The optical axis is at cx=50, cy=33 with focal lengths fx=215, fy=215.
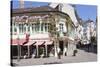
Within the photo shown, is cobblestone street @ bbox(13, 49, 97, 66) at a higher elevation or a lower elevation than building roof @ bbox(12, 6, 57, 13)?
lower

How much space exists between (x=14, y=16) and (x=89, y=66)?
1486 millimetres

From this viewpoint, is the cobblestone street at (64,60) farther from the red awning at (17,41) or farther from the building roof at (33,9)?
the building roof at (33,9)

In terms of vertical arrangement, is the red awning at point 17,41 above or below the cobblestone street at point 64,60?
above

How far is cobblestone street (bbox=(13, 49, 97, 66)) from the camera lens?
10.3 ft

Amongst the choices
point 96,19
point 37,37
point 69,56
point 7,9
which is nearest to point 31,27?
point 37,37

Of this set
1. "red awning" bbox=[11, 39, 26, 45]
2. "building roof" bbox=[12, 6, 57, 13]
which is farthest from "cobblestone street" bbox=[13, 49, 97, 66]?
"building roof" bbox=[12, 6, 57, 13]

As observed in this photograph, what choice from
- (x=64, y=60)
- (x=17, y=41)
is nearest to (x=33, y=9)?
(x=17, y=41)

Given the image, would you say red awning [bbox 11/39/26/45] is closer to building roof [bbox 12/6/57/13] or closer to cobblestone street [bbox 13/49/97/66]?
cobblestone street [bbox 13/49/97/66]

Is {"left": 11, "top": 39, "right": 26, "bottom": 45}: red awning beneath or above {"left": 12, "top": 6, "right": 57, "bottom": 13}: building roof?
beneath

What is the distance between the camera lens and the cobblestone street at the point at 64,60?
3.14 m

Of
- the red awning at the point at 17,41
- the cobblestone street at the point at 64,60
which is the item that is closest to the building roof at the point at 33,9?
the red awning at the point at 17,41

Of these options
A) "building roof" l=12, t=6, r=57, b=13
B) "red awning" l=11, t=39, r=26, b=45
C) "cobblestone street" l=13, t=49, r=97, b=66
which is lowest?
"cobblestone street" l=13, t=49, r=97, b=66

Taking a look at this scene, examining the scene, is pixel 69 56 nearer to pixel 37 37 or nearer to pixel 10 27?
pixel 37 37

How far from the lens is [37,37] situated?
3.21 metres
